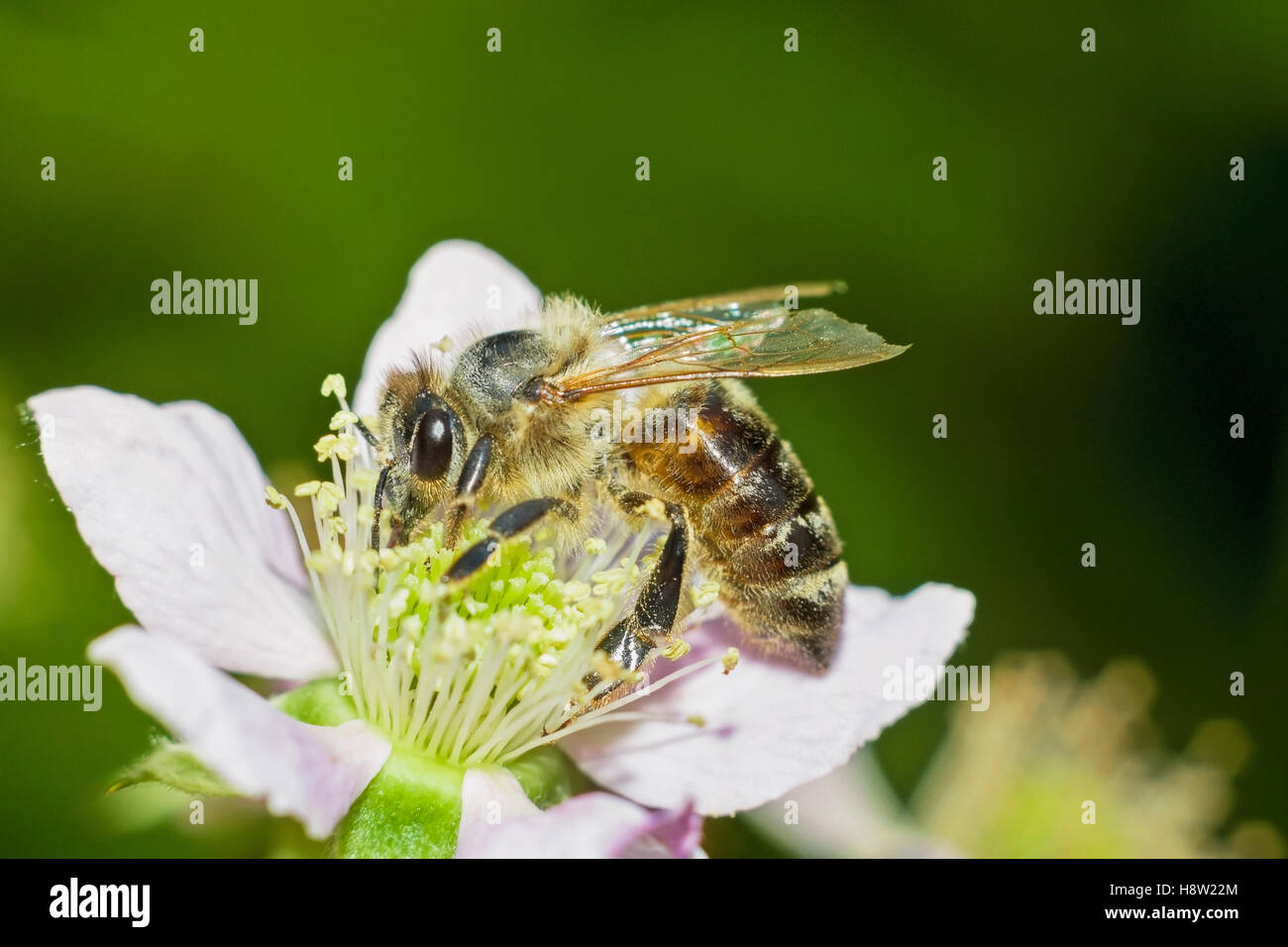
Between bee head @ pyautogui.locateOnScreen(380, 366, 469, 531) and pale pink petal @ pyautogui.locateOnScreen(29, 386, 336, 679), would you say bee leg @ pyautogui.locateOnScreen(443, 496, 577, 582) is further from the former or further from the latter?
pale pink petal @ pyautogui.locateOnScreen(29, 386, 336, 679)

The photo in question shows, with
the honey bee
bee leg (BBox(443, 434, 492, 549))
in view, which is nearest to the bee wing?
the honey bee

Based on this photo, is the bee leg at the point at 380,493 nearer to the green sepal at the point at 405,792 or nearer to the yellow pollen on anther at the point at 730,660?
the green sepal at the point at 405,792

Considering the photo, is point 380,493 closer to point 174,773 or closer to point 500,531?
point 500,531

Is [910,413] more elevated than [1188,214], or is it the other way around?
[1188,214]

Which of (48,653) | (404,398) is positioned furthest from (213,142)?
(404,398)

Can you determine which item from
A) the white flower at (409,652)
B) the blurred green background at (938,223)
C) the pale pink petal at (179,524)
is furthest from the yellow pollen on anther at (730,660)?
the blurred green background at (938,223)

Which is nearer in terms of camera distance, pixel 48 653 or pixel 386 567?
pixel 386 567

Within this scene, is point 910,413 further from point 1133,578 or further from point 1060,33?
point 1060,33
